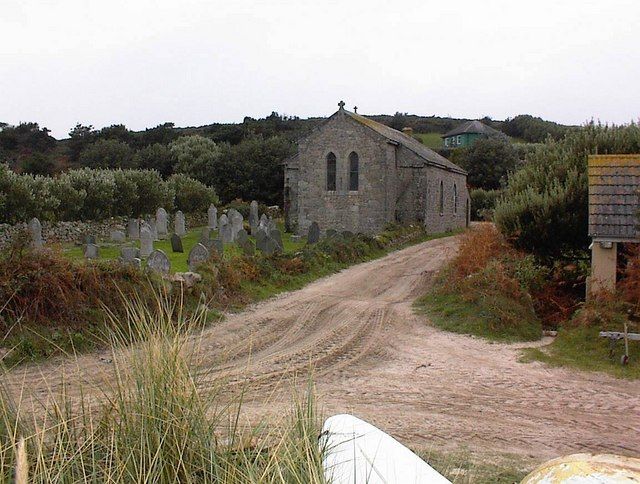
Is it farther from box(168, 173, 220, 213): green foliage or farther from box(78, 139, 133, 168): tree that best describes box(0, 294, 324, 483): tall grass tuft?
box(78, 139, 133, 168): tree

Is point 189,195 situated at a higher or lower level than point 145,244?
higher

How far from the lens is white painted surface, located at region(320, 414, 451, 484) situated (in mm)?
3465

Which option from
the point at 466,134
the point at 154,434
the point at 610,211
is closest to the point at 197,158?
the point at 466,134

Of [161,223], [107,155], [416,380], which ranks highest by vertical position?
[107,155]

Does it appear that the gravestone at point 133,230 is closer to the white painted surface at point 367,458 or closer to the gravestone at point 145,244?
the gravestone at point 145,244

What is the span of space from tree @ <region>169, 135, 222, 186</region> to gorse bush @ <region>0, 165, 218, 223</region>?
411 inches

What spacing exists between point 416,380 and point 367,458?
6.33 metres

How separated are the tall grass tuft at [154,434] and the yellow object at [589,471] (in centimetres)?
124

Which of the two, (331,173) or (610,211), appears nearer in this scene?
(610,211)

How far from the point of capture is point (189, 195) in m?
39.1

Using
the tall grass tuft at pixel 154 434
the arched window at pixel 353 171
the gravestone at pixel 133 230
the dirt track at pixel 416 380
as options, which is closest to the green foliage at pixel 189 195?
the arched window at pixel 353 171

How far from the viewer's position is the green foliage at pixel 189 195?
38.5 metres

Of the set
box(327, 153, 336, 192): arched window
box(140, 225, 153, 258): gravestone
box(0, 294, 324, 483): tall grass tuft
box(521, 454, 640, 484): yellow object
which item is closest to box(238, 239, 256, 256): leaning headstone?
box(140, 225, 153, 258): gravestone

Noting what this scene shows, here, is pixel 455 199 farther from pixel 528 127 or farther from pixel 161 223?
pixel 528 127
